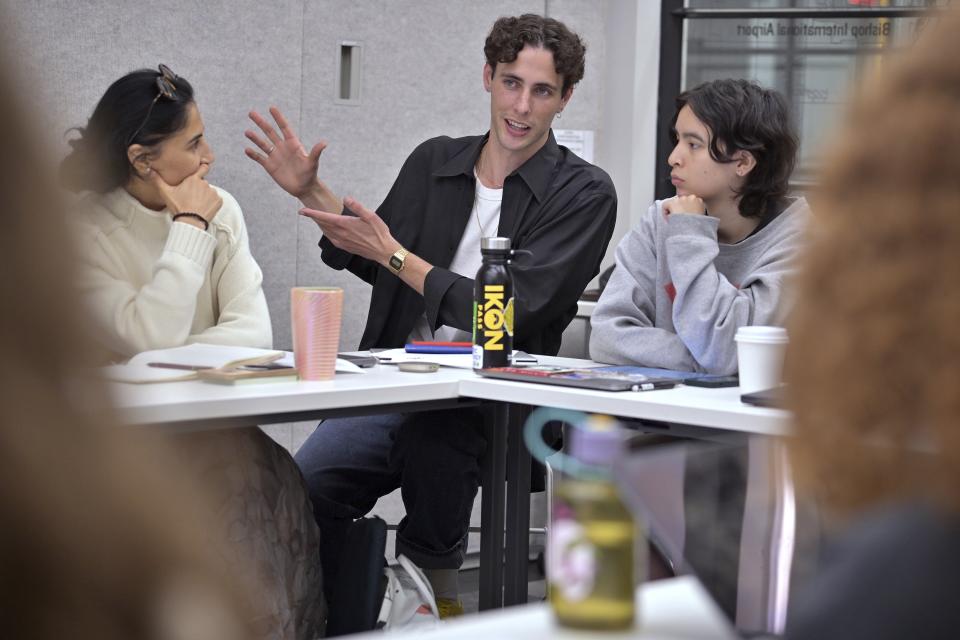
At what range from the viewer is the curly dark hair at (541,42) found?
310 centimetres

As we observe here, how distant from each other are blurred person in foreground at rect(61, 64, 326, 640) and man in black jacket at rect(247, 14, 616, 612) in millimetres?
226

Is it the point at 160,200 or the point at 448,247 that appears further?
the point at 448,247

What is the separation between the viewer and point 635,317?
2.55 m

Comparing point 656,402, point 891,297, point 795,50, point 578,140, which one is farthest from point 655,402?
point 795,50

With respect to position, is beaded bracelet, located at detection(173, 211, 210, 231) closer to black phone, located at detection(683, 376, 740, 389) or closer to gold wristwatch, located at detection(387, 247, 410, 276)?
gold wristwatch, located at detection(387, 247, 410, 276)

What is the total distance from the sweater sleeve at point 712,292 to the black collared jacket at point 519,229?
0.47 meters

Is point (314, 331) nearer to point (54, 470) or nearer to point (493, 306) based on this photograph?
point (493, 306)

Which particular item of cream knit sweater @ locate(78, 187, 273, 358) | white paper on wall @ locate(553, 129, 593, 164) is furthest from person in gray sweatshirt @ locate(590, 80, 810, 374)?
white paper on wall @ locate(553, 129, 593, 164)

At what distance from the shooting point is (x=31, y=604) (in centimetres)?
32

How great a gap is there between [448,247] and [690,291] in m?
0.85

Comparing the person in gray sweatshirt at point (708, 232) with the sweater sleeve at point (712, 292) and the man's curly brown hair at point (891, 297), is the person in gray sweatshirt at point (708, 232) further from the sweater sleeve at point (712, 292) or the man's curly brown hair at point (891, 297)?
the man's curly brown hair at point (891, 297)

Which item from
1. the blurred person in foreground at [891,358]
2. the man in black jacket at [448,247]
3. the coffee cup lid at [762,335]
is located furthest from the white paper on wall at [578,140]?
the blurred person in foreground at [891,358]

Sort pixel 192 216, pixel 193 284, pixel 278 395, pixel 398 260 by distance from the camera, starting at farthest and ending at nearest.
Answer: pixel 398 260
pixel 192 216
pixel 193 284
pixel 278 395

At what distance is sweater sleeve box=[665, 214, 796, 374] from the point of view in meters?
2.34
